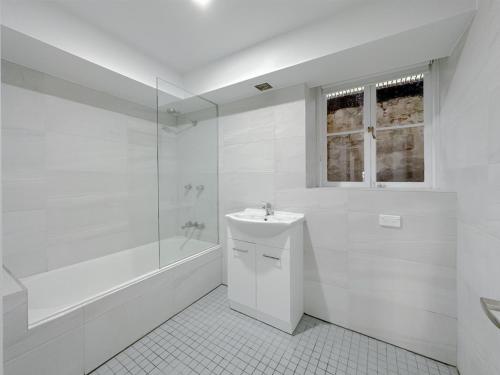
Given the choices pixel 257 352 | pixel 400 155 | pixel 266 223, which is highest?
pixel 400 155

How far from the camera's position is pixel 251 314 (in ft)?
6.98

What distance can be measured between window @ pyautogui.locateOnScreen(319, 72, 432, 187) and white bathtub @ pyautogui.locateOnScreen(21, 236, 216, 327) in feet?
5.27

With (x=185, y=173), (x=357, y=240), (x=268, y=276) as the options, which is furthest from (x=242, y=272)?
(x=185, y=173)

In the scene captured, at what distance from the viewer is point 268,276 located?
2.00 meters

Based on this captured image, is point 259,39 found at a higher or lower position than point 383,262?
higher

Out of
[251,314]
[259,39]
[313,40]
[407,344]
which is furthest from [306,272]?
[259,39]

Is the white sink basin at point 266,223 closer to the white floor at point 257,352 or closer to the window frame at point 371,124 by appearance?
the window frame at point 371,124

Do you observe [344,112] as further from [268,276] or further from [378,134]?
[268,276]

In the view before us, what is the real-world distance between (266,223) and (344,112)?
130 cm

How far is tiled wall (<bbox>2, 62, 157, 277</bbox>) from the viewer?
1896 millimetres

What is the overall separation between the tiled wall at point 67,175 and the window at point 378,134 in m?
1.99

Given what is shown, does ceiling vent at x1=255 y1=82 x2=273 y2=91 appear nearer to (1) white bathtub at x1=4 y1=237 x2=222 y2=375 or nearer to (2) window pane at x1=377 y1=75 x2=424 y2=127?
(2) window pane at x1=377 y1=75 x2=424 y2=127

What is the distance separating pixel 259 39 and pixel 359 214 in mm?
1643

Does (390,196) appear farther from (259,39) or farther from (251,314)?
(259,39)
